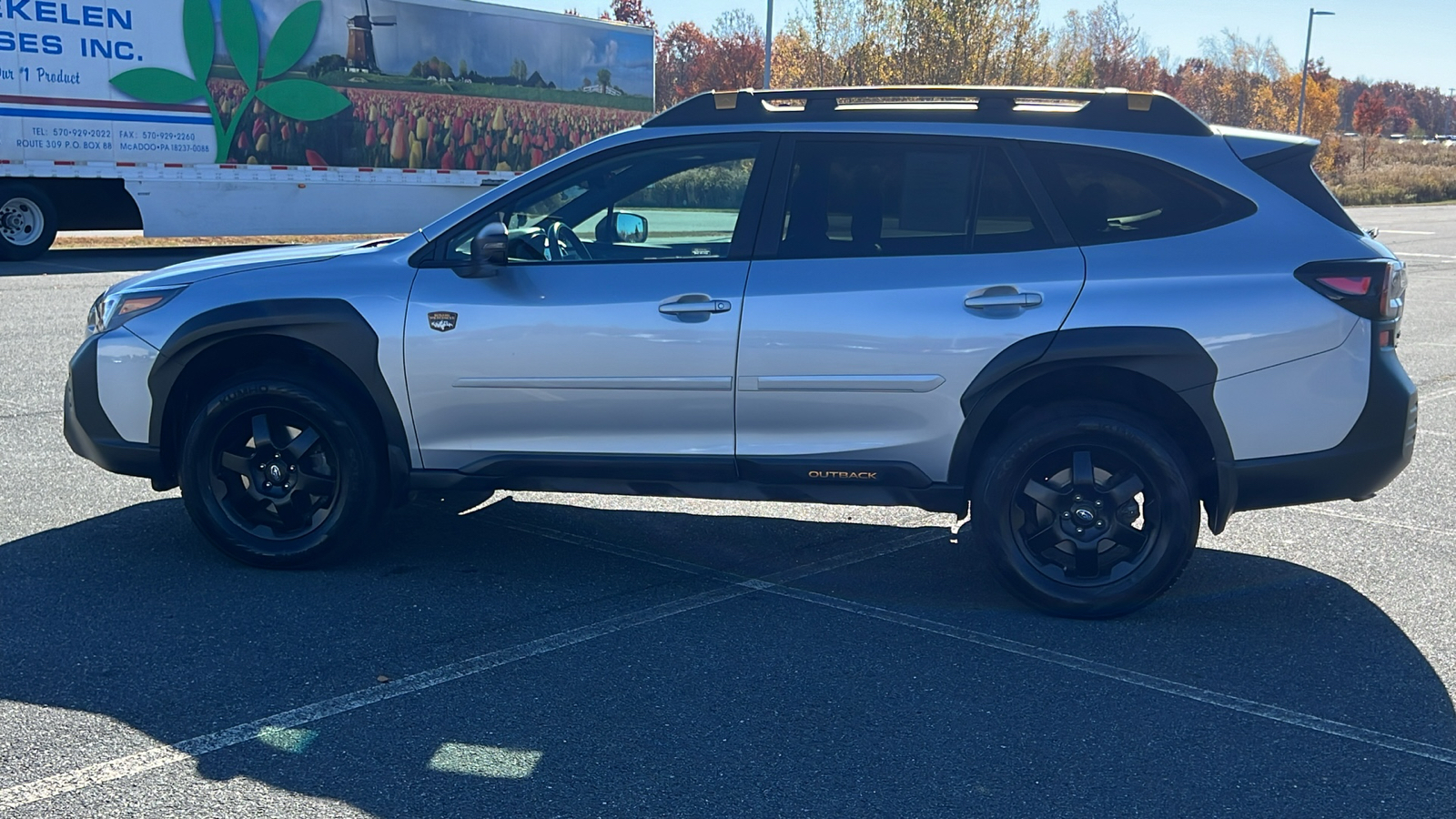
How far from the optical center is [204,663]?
441cm

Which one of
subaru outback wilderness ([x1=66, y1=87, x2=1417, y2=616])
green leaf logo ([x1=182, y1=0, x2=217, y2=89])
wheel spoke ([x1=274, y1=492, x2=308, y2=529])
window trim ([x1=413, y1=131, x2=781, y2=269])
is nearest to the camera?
subaru outback wilderness ([x1=66, y1=87, x2=1417, y2=616])

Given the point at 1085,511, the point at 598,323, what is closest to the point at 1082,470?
the point at 1085,511

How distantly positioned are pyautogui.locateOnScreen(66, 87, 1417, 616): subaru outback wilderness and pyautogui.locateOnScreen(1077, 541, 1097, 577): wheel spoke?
0.03 ft

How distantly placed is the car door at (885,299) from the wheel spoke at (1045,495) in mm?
306

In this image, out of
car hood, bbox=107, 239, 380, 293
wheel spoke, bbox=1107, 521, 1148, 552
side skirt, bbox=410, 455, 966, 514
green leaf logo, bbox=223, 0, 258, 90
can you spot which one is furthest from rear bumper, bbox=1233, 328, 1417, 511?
green leaf logo, bbox=223, 0, 258, 90

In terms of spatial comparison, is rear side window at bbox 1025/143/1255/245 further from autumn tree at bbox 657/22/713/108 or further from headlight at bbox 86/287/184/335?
autumn tree at bbox 657/22/713/108

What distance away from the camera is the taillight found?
4.74m

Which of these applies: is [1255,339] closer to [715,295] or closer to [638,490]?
[715,295]

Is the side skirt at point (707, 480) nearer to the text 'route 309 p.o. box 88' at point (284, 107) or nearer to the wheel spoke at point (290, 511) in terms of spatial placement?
the wheel spoke at point (290, 511)

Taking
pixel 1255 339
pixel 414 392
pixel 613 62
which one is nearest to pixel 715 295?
pixel 414 392

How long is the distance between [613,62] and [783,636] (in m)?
21.8

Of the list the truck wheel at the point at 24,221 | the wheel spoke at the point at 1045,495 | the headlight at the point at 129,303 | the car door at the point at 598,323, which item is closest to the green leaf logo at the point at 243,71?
the truck wheel at the point at 24,221

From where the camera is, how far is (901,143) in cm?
518

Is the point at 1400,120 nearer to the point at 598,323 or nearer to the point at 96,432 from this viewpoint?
the point at 598,323
